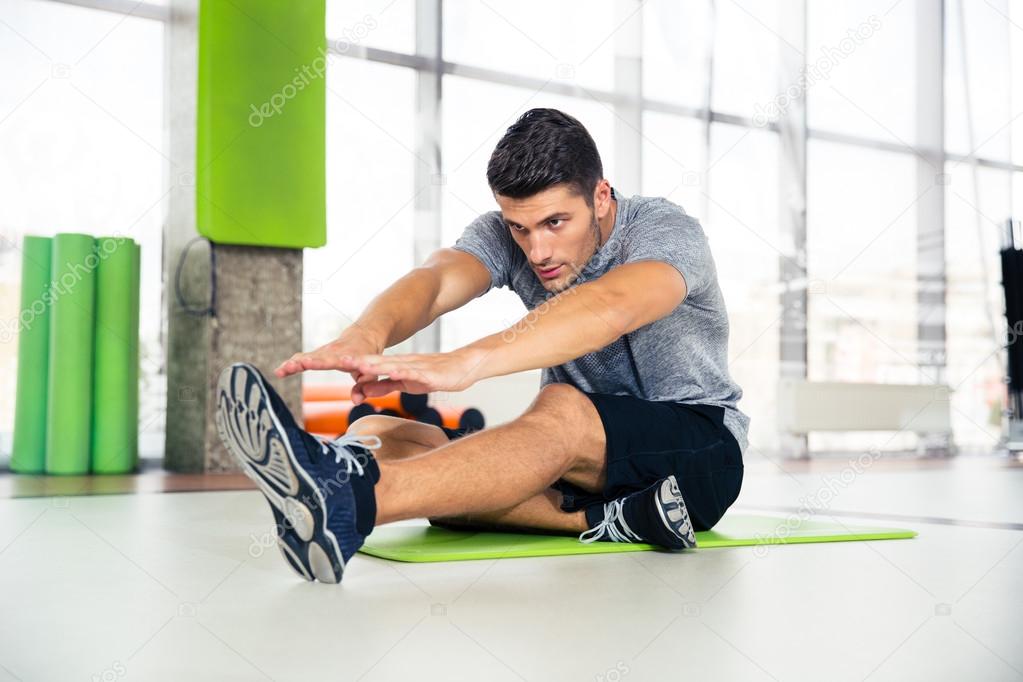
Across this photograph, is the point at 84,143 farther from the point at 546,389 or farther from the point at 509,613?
the point at 509,613

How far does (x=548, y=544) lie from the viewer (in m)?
1.81

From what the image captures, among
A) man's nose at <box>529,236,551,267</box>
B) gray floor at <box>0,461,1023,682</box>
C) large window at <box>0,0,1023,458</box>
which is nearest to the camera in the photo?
gray floor at <box>0,461,1023,682</box>

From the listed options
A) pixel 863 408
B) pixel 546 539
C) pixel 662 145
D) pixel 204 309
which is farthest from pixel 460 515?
pixel 863 408

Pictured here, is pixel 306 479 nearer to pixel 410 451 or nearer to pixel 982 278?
pixel 410 451

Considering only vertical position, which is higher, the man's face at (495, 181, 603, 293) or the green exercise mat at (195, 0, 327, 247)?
the green exercise mat at (195, 0, 327, 247)

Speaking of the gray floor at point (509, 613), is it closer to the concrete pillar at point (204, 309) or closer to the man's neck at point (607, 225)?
the man's neck at point (607, 225)

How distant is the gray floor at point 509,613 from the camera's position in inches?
39.1

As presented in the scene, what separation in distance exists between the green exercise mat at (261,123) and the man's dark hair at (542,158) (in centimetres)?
249

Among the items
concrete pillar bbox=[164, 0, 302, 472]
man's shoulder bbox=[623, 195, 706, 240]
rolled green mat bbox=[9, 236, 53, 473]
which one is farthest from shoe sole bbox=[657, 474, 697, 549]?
rolled green mat bbox=[9, 236, 53, 473]

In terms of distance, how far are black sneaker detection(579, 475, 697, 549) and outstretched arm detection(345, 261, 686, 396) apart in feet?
1.11

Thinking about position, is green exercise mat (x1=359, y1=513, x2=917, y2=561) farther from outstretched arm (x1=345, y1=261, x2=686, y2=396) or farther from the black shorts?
outstretched arm (x1=345, y1=261, x2=686, y2=396)

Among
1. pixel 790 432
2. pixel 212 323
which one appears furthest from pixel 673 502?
pixel 790 432

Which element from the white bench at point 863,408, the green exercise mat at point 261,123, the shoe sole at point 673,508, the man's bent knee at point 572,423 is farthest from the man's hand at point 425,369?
the white bench at point 863,408

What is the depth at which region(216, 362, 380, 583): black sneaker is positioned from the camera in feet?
4.06
